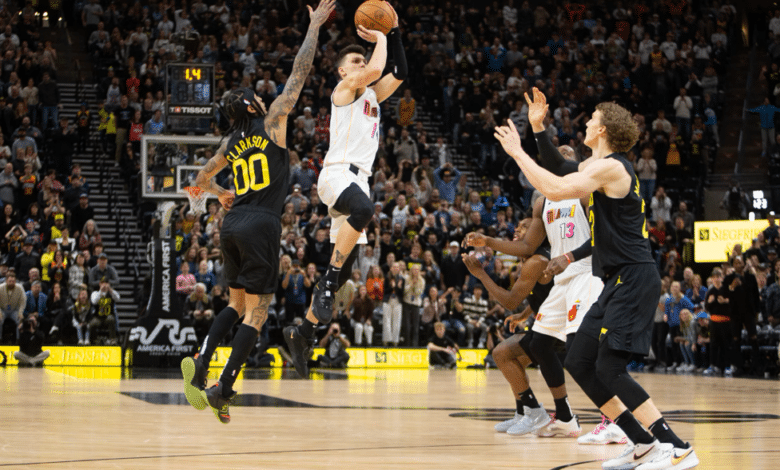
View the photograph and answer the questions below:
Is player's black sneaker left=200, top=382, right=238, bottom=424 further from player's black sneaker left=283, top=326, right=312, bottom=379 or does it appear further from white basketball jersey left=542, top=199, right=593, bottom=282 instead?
white basketball jersey left=542, top=199, right=593, bottom=282

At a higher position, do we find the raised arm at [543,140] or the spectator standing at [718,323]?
the raised arm at [543,140]

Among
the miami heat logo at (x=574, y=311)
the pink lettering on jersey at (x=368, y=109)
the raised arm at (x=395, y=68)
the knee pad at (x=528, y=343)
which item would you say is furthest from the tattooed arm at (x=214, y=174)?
the miami heat logo at (x=574, y=311)

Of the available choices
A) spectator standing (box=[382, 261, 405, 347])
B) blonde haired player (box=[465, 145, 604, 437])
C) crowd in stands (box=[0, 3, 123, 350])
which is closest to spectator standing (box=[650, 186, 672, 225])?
spectator standing (box=[382, 261, 405, 347])

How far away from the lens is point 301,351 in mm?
6961

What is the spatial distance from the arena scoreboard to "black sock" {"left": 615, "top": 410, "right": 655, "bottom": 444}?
35.9 ft

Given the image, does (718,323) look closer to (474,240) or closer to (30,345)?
(474,240)

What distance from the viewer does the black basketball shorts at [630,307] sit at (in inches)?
223

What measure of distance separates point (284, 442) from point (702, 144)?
64.2 feet

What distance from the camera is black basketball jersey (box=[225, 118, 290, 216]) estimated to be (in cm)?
699

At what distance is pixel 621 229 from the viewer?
582 cm

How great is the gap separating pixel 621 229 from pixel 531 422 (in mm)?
2348

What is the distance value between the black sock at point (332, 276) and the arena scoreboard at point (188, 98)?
358 inches

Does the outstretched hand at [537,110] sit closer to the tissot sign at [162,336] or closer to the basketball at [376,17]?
the basketball at [376,17]

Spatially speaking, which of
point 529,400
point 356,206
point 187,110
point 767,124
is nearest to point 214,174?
point 356,206
